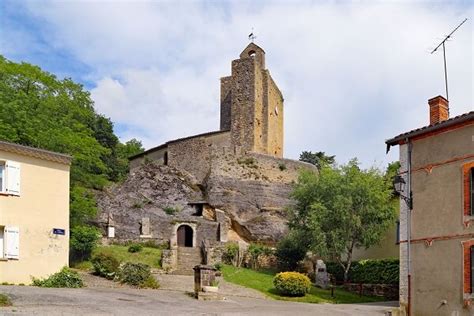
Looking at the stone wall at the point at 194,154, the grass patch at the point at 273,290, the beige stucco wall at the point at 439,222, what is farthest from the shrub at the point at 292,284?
the stone wall at the point at 194,154

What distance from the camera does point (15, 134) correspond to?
2786 cm

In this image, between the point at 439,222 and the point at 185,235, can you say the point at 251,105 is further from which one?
the point at 439,222

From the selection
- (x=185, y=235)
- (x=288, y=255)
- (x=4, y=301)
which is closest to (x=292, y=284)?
(x=288, y=255)

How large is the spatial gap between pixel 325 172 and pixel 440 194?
1489 centimetres

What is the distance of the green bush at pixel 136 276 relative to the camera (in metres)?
24.0

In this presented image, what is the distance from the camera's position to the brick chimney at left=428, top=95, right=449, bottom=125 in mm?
20328

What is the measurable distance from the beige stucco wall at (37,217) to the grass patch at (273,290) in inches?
350

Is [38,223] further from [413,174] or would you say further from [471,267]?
[471,267]

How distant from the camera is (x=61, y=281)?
21.1 metres

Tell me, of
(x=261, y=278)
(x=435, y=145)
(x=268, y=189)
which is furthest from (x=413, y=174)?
(x=268, y=189)

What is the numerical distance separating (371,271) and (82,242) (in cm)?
1418

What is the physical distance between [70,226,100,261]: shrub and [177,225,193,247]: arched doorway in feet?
39.1

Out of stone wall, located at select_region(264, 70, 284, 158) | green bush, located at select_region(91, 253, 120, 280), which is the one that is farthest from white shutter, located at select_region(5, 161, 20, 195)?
stone wall, located at select_region(264, 70, 284, 158)

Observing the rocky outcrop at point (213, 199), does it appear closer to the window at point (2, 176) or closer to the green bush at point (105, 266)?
the green bush at point (105, 266)
